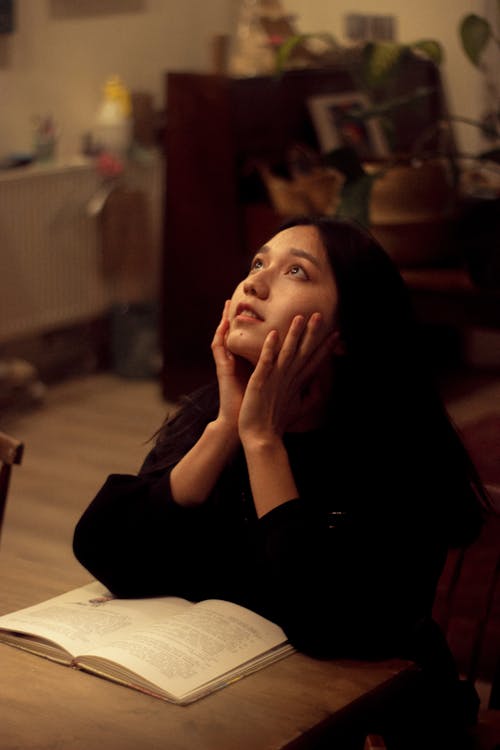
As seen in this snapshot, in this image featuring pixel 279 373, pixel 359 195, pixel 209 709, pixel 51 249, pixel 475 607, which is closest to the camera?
pixel 209 709

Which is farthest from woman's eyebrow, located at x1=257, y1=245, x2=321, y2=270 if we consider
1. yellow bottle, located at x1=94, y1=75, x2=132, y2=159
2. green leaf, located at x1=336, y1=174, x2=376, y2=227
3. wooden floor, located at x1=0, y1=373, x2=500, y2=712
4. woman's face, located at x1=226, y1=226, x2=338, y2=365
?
yellow bottle, located at x1=94, y1=75, x2=132, y2=159

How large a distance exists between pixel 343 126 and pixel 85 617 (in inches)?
146

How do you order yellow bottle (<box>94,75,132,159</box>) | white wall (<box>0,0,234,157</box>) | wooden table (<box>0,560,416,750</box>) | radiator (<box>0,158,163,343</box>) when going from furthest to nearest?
yellow bottle (<box>94,75,132,159</box>), white wall (<box>0,0,234,157</box>), radiator (<box>0,158,163,343</box>), wooden table (<box>0,560,416,750</box>)

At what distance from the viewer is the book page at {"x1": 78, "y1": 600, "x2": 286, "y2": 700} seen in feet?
4.11

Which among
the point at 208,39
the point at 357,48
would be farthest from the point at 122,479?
the point at 208,39

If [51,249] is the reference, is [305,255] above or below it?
above

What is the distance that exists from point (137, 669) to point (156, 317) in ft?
13.1

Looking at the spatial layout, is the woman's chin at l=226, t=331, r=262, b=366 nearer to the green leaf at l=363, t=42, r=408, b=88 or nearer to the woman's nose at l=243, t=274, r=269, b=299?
the woman's nose at l=243, t=274, r=269, b=299

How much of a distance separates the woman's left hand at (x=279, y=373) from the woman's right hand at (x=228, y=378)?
0.04m

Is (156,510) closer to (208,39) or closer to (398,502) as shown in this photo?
(398,502)

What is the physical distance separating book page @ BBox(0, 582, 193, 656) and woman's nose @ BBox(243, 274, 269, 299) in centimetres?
36

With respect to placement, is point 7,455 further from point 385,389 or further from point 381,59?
point 381,59

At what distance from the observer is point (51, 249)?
191 inches

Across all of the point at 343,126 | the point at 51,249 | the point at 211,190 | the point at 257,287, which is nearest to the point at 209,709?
the point at 257,287
